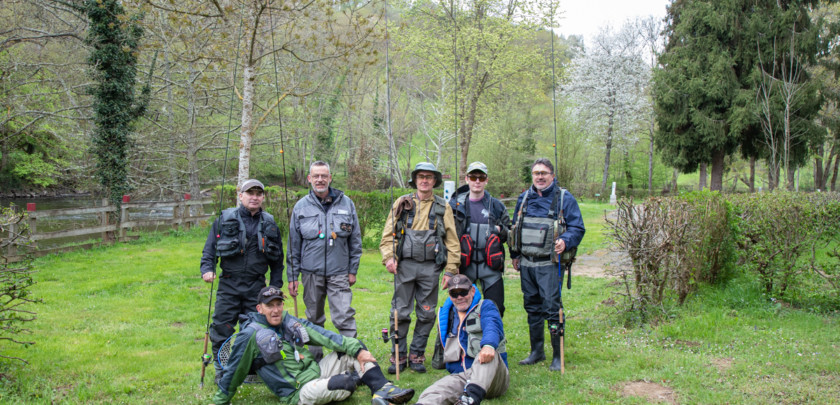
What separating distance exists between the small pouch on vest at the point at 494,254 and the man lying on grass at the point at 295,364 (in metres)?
1.47

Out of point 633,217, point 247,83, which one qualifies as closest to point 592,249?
point 633,217

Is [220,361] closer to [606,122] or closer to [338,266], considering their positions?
[338,266]

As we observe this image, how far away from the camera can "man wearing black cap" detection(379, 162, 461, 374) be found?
4.86m

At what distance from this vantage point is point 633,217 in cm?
608

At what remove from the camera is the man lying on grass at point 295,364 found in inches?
157

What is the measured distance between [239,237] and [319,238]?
2.37ft

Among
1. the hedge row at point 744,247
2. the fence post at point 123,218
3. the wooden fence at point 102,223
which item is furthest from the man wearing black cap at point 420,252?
the fence post at point 123,218

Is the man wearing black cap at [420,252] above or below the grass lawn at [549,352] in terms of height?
above

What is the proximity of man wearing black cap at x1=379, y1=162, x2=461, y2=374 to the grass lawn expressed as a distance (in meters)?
0.46

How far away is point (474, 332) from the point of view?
167 inches

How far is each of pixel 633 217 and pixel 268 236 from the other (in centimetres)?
412

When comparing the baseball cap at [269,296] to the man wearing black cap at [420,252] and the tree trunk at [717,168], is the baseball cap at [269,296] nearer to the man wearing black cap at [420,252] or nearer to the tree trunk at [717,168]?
the man wearing black cap at [420,252]

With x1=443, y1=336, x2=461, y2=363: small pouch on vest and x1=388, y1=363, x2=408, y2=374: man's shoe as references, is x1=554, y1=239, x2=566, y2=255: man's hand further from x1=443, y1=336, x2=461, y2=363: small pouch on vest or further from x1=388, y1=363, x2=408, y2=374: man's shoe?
x1=388, y1=363, x2=408, y2=374: man's shoe

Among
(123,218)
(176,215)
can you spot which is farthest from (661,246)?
(176,215)
